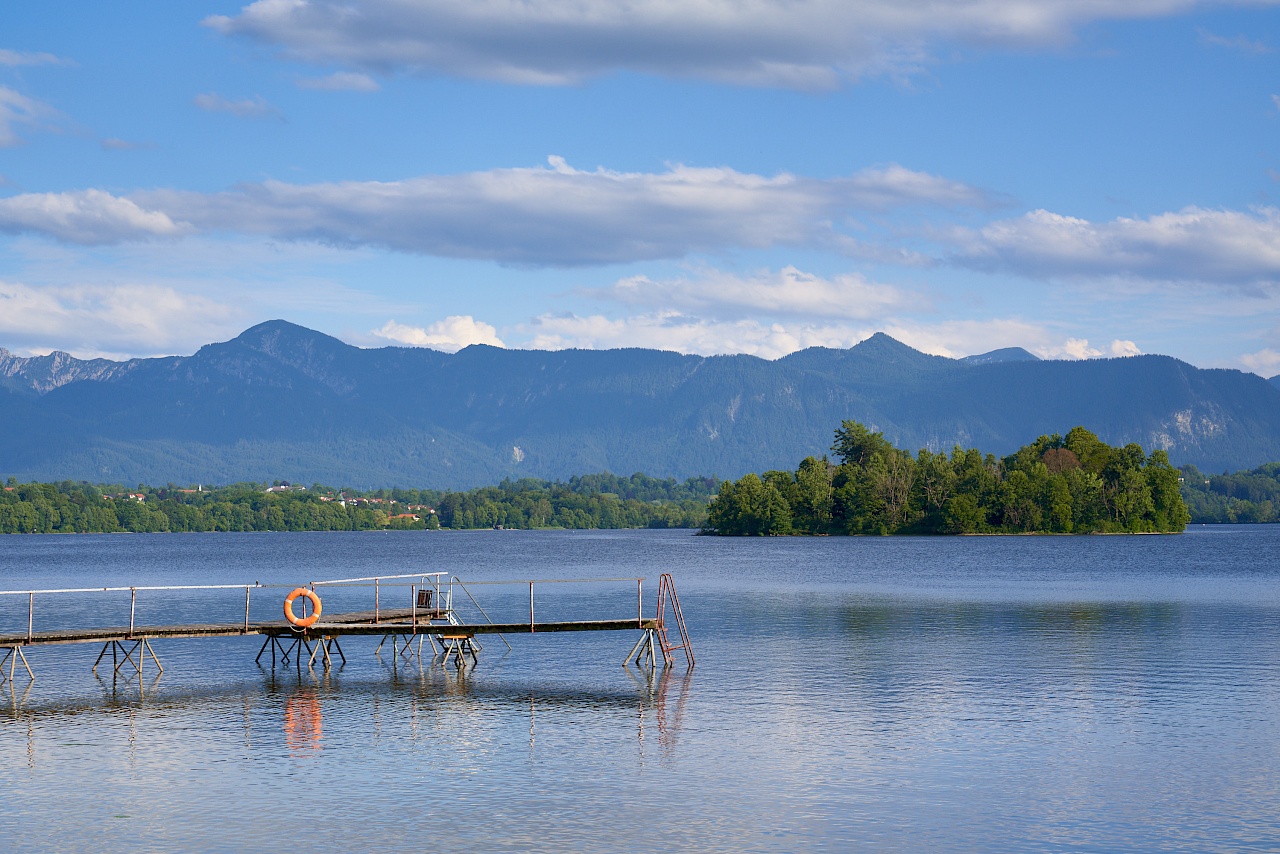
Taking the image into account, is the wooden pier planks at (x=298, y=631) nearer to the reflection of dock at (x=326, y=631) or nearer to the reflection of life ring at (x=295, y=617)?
the reflection of dock at (x=326, y=631)

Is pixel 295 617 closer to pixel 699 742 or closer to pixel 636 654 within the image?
pixel 636 654

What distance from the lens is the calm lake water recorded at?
24328 millimetres

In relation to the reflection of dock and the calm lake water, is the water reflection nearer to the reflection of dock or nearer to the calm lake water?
the calm lake water

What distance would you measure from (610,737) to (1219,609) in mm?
51527

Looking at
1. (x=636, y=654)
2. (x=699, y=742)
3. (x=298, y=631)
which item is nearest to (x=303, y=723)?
(x=699, y=742)

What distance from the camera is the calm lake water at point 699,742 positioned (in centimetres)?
2433

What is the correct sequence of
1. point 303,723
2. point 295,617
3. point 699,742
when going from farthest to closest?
point 295,617, point 303,723, point 699,742

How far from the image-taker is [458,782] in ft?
92.5

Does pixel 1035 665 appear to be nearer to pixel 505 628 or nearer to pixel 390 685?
pixel 505 628

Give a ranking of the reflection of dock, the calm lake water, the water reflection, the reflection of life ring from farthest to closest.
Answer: the reflection of life ring
the reflection of dock
the water reflection
the calm lake water

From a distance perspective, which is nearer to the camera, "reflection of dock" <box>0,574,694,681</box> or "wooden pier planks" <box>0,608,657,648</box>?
"wooden pier planks" <box>0,608,657,648</box>

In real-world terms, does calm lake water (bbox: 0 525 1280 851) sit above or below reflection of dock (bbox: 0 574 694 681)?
below

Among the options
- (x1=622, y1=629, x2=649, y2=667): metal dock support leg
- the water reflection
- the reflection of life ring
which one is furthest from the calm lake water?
the reflection of life ring

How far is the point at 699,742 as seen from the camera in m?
32.6
